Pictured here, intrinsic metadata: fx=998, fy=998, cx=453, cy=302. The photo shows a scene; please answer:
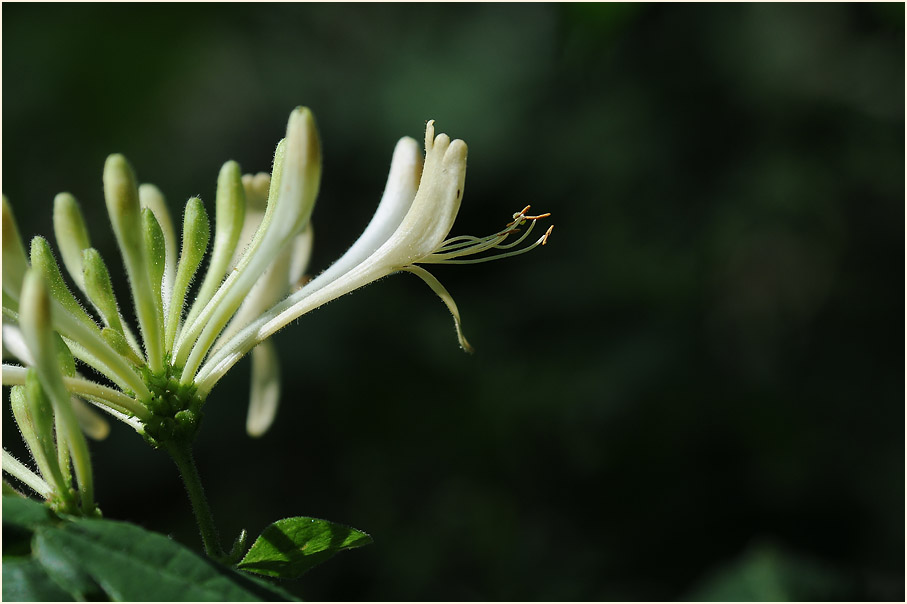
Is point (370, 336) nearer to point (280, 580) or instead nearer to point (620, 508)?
point (620, 508)

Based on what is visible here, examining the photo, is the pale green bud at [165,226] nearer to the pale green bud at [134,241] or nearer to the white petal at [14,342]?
the pale green bud at [134,241]

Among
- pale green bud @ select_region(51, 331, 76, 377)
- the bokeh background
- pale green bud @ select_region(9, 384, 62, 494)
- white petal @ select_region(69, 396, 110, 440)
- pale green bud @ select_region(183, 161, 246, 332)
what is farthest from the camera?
the bokeh background

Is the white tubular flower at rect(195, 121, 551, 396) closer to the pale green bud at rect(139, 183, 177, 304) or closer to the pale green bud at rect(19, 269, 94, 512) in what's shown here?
the pale green bud at rect(139, 183, 177, 304)

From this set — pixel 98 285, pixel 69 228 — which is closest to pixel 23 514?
pixel 98 285

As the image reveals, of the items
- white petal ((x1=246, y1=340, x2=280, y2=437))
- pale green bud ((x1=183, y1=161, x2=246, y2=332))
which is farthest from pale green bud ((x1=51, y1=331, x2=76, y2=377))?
white petal ((x1=246, y1=340, x2=280, y2=437))

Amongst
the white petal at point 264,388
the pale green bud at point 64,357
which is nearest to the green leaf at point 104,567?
the pale green bud at point 64,357
